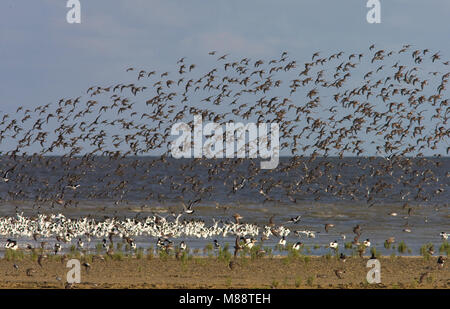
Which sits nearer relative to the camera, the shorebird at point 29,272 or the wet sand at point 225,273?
the wet sand at point 225,273

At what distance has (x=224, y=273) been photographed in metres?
28.8

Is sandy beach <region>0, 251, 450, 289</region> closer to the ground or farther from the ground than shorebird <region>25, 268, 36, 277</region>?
closer to the ground

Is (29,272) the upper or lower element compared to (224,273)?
upper

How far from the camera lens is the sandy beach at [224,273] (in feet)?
83.9

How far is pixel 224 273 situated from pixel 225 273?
0.13ft

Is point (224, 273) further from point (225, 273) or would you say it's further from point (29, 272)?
point (29, 272)

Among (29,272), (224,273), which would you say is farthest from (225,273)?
(29,272)

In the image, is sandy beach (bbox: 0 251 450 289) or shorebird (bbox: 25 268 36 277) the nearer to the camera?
sandy beach (bbox: 0 251 450 289)

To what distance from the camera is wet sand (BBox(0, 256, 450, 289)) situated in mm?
25578

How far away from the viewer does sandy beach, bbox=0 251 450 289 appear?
25562 millimetres

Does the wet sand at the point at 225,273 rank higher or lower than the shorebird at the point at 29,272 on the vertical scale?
lower

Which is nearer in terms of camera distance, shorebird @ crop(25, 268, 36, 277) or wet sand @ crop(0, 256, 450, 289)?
wet sand @ crop(0, 256, 450, 289)
